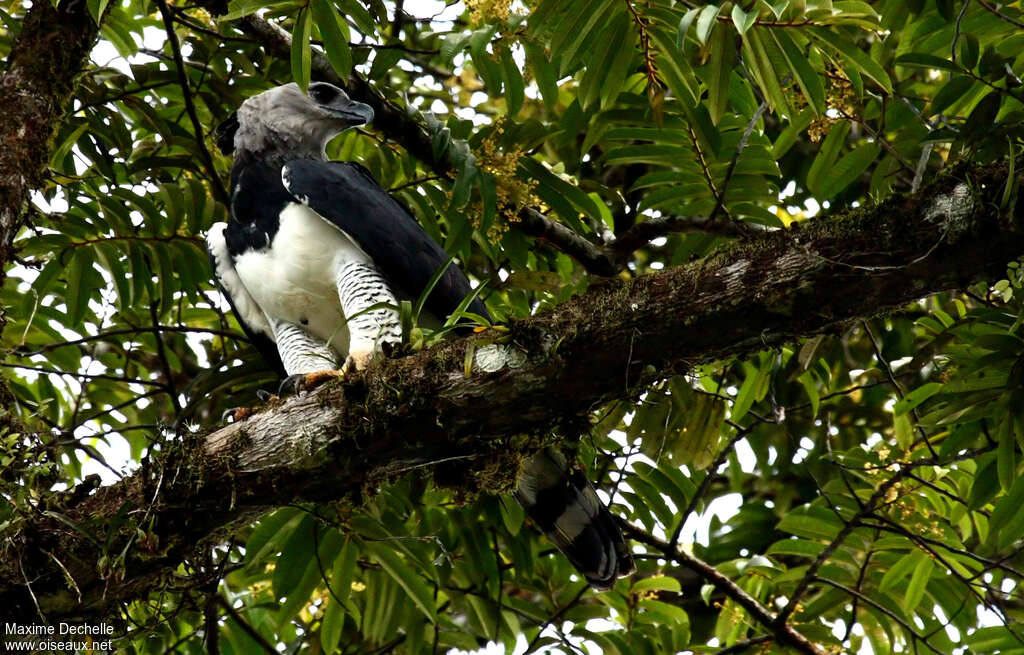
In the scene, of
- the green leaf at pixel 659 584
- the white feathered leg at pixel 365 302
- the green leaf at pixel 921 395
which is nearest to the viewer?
the green leaf at pixel 921 395

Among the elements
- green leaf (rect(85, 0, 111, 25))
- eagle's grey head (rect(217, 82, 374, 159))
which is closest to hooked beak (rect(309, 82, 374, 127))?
eagle's grey head (rect(217, 82, 374, 159))

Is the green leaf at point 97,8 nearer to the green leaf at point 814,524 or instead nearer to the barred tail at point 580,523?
the barred tail at point 580,523

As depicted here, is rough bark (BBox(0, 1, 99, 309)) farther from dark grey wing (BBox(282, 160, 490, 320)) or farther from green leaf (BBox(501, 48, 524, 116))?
green leaf (BBox(501, 48, 524, 116))

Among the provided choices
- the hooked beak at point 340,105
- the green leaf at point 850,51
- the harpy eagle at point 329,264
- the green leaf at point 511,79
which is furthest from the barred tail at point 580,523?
the green leaf at point 850,51

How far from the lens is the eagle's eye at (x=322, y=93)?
379 centimetres

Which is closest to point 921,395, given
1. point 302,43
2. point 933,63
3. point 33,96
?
point 933,63

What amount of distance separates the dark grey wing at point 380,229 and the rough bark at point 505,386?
78 cm

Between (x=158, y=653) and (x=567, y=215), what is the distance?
2.20 m

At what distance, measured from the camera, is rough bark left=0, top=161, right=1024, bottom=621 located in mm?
2375

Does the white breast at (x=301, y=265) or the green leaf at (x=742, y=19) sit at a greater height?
the white breast at (x=301, y=265)

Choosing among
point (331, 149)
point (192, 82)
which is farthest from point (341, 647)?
point (192, 82)

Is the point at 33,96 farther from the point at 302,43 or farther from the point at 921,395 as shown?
the point at 921,395

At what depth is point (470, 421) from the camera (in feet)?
8.65

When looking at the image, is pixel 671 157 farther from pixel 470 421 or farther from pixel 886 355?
pixel 886 355
